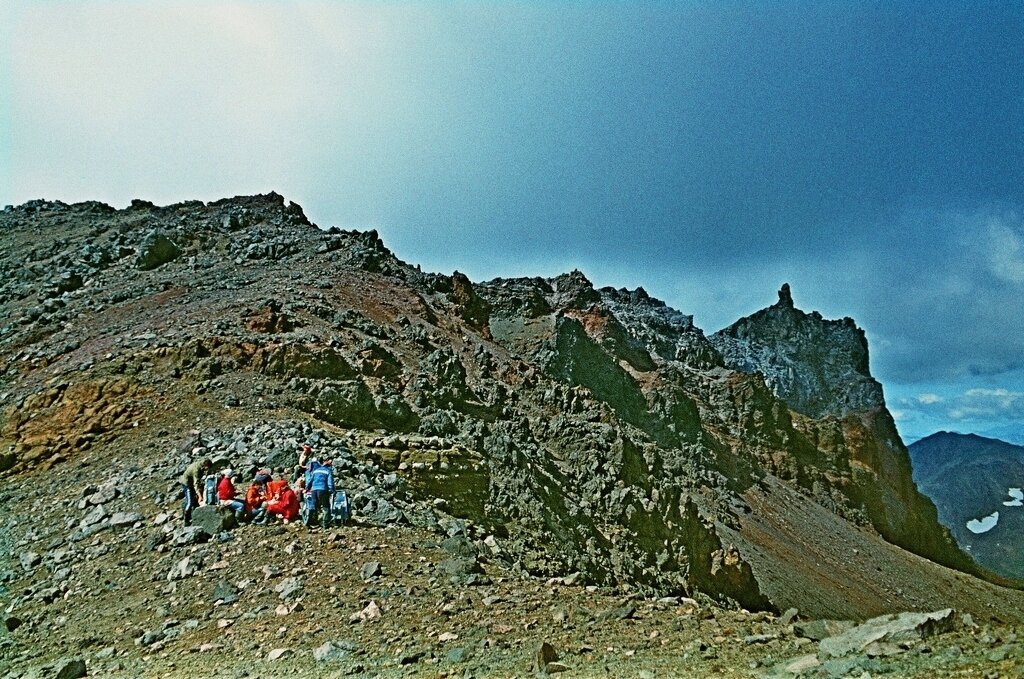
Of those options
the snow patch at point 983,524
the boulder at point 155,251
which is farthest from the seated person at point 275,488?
the snow patch at point 983,524

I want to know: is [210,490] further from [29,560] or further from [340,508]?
[29,560]

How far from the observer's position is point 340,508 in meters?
13.3

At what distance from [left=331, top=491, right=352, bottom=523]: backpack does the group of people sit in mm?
103

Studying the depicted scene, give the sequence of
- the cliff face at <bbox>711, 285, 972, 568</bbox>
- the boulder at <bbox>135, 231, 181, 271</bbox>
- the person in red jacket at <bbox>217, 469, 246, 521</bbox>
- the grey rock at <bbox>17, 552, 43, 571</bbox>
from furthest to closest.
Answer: the cliff face at <bbox>711, 285, 972, 568</bbox> → the boulder at <bbox>135, 231, 181, 271</bbox> → the person in red jacket at <bbox>217, 469, 246, 521</bbox> → the grey rock at <bbox>17, 552, 43, 571</bbox>

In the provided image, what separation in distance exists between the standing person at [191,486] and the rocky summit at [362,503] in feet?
1.35

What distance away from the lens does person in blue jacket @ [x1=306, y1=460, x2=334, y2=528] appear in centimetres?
1302

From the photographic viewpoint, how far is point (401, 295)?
4106 centimetres

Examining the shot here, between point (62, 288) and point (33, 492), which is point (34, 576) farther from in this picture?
point (62, 288)

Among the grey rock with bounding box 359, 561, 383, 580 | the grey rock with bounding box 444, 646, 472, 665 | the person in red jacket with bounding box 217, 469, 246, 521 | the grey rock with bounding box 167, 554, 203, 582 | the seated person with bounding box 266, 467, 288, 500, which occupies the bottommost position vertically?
the grey rock with bounding box 167, 554, 203, 582

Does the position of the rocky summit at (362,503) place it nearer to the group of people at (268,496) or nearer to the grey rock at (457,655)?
the grey rock at (457,655)

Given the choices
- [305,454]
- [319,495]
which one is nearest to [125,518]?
[305,454]

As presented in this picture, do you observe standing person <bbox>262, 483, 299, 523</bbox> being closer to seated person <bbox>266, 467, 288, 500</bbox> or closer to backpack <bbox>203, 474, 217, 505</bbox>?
seated person <bbox>266, 467, 288, 500</bbox>

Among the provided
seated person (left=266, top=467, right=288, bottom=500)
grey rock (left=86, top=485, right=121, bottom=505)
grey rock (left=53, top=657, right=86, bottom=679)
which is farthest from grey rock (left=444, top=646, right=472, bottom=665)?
grey rock (left=86, top=485, right=121, bottom=505)

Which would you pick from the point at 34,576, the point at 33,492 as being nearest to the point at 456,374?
the point at 33,492
